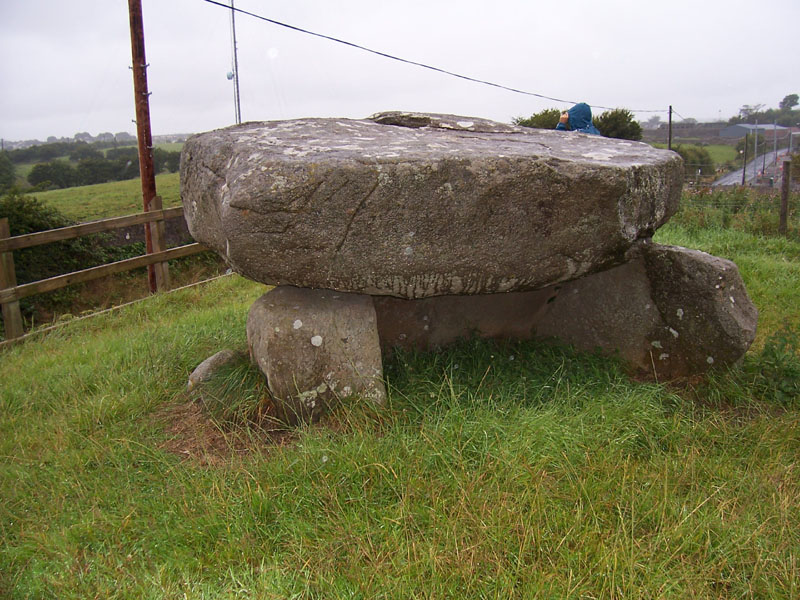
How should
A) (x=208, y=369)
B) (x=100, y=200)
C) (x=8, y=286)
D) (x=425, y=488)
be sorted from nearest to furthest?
(x=425, y=488)
(x=208, y=369)
(x=8, y=286)
(x=100, y=200)

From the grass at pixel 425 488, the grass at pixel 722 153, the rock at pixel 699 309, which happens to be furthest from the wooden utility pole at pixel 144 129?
the grass at pixel 722 153

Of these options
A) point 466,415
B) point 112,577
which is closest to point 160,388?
point 112,577

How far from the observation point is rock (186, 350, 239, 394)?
4.23 metres

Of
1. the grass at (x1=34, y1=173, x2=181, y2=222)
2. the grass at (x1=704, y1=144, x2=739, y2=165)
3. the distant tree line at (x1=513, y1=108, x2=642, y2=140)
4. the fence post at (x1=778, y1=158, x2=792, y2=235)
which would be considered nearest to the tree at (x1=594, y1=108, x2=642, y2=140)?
the distant tree line at (x1=513, y1=108, x2=642, y2=140)

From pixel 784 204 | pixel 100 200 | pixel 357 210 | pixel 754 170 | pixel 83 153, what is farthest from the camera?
pixel 754 170

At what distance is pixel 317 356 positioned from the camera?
3797 mm

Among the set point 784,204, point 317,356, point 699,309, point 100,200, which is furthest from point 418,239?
point 100,200

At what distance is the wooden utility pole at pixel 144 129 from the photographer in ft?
→ 26.3

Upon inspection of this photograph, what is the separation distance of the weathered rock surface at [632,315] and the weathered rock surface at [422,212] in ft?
2.73

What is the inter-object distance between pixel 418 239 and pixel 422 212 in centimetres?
15

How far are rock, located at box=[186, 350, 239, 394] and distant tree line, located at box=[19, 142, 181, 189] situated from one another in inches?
503

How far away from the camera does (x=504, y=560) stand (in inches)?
98.0

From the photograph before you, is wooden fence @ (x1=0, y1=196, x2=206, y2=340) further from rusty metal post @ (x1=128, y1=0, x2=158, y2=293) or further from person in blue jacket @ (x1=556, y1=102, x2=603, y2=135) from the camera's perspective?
person in blue jacket @ (x1=556, y1=102, x2=603, y2=135)

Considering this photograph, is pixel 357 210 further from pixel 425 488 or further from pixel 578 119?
pixel 578 119
